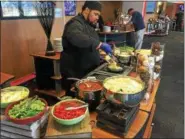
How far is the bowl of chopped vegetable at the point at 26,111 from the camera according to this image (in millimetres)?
911

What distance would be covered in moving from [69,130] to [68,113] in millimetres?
100

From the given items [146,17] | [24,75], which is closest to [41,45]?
[24,75]

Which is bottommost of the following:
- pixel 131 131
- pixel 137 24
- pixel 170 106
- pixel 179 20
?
pixel 170 106

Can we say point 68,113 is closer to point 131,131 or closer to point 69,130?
point 69,130

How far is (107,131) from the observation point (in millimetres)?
1062

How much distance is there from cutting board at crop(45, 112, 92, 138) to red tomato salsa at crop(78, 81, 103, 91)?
0.27 m

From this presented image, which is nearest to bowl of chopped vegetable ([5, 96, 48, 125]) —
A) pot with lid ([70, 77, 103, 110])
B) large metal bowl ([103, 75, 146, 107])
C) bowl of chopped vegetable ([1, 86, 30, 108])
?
bowl of chopped vegetable ([1, 86, 30, 108])

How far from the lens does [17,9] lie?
10.7 ft

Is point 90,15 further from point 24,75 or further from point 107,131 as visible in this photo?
point 24,75

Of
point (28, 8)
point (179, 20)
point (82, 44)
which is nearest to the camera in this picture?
point (82, 44)

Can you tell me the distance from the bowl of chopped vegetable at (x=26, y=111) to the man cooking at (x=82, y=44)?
0.73m

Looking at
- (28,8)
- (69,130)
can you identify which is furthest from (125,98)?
(28,8)

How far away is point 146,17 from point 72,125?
980 cm

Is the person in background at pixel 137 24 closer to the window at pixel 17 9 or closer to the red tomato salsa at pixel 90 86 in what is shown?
the window at pixel 17 9
